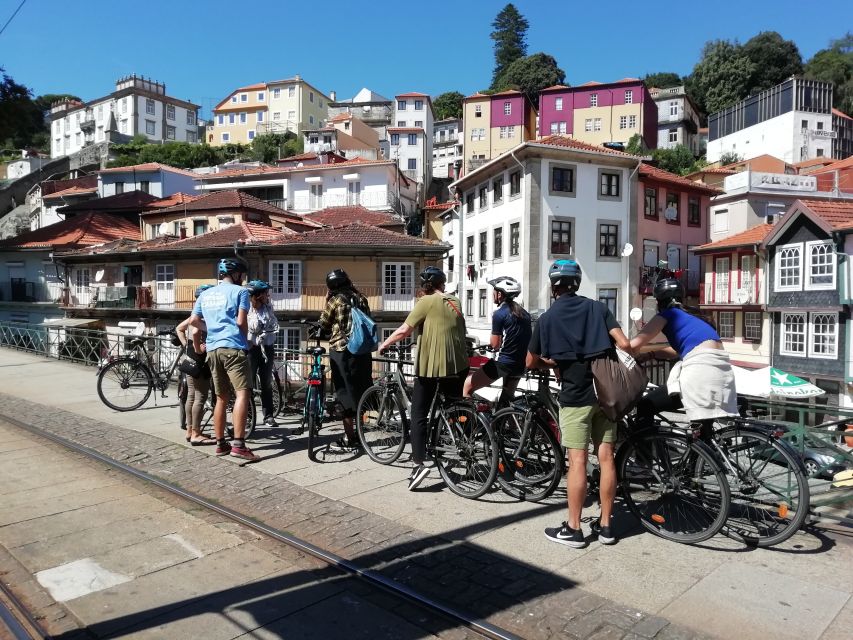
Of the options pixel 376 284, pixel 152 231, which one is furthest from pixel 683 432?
pixel 152 231

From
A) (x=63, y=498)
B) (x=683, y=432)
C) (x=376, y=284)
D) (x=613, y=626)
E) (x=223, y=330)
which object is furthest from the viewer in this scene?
(x=376, y=284)

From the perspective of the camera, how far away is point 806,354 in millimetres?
30594

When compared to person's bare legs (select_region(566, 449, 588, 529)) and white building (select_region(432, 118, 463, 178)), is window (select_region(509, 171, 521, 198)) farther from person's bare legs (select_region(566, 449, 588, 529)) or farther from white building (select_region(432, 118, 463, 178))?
white building (select_region(432, 118, 463, 178))

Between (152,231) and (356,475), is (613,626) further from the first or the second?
(152,231)

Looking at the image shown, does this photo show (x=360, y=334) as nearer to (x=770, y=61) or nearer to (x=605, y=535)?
(x=605, y=535)

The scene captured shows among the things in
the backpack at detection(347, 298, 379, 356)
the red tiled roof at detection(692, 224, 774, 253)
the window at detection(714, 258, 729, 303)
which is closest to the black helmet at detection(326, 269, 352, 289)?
the backpack at detection(347, 298, 379, 356)

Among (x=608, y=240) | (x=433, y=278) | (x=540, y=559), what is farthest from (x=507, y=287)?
(x=608, y=240)

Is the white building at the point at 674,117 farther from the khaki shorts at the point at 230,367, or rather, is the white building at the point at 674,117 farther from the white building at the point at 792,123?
the khaki shorts at the point at 230,367

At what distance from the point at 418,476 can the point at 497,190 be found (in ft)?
112

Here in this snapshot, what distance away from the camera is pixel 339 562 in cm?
380

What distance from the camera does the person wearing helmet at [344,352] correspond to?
608cm

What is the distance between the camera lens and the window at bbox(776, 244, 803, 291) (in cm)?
3116

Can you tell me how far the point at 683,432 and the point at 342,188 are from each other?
5384cm

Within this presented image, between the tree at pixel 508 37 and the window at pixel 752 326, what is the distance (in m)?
74.3
